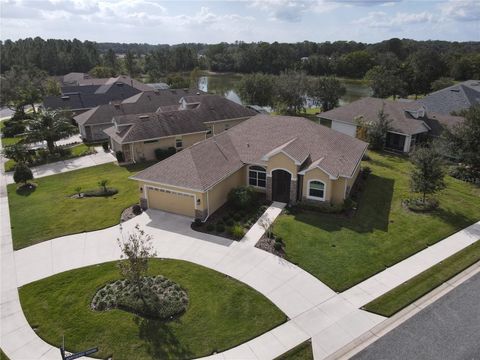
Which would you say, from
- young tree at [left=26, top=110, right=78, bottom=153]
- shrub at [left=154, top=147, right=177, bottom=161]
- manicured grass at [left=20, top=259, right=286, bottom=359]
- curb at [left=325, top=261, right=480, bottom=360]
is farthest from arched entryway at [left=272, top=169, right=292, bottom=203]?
young tree at [left=26, top=110, right=78, bottom=153]

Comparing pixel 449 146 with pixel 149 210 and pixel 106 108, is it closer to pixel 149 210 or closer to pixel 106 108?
pixel 149 210

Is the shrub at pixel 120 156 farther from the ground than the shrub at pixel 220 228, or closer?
farther from the ground

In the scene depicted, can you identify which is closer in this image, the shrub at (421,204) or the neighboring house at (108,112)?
the shrub at (421,204)

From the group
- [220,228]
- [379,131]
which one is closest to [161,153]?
[220,228]

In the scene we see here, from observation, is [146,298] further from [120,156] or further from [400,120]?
[400,120]

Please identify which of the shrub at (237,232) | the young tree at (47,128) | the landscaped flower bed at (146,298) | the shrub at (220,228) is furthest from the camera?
the young tree at (47,128)

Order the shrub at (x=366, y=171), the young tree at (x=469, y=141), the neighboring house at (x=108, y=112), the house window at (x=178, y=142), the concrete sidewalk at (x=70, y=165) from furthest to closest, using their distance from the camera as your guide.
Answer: the neighboring house at (x=108, y=112)
the house window at (x=178, y=142)
the concrete sidewalk at (x=70, y=165)
the shrub at (x=366, y=171)
the young tree at (x=469, y=141)

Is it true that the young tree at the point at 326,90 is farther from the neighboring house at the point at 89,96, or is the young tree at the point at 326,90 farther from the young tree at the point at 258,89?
the neighboring house at the point at 89,96

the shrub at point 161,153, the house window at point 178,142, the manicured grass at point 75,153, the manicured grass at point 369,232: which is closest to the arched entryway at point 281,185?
the manicured grass at point 369,232
